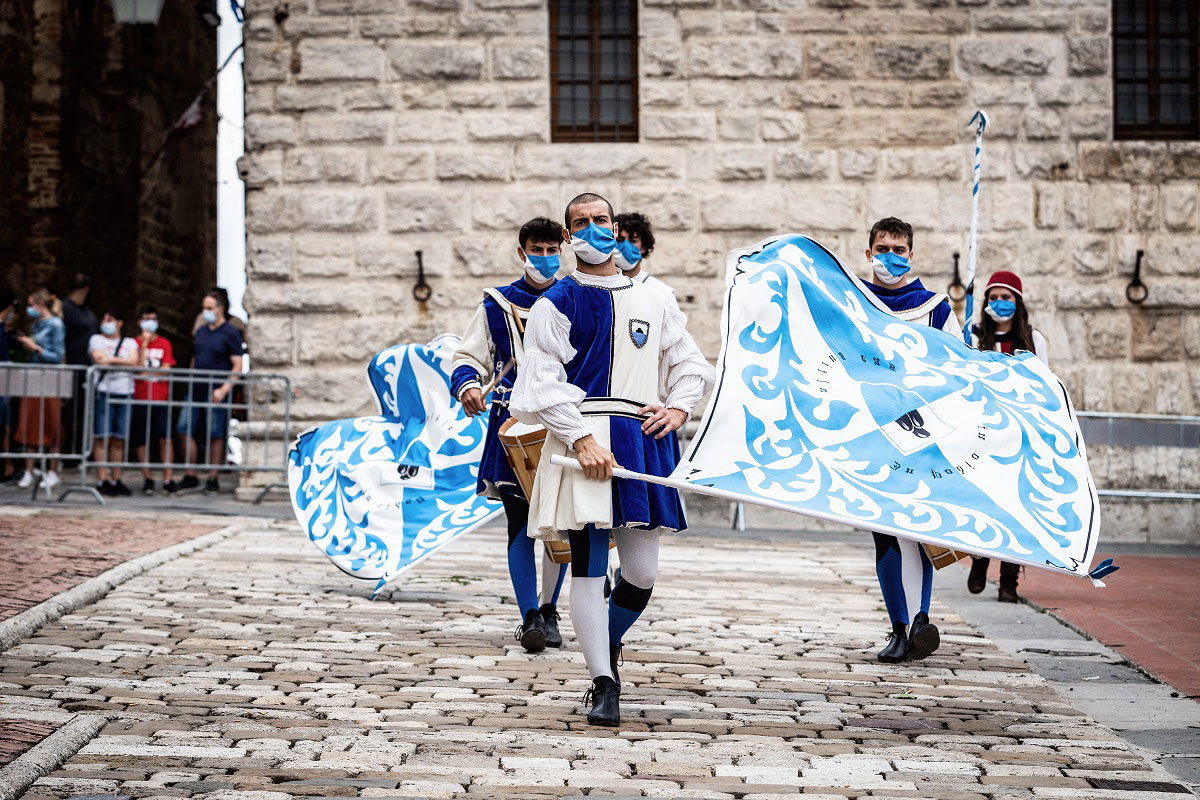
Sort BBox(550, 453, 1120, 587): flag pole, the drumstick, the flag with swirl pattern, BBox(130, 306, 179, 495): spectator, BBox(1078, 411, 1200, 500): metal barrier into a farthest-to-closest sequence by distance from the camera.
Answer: BBox(130, 306, 179, 495): spectator, BBox(1078, 411, 1200, 500): metal barrier, the drumstick, the flag with swirl pattern, BBox(550, 453, 1120, 587): flag pole

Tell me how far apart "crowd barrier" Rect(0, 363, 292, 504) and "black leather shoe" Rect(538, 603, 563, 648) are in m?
7.66

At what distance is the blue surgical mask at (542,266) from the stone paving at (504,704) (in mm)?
1750

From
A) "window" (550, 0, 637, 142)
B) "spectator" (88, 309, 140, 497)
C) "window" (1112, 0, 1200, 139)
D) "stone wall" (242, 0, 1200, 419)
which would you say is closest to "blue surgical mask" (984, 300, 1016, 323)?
"stone wall" (242, 0, 1200, 419)

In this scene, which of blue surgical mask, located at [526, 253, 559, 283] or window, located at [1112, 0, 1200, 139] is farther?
window, located at [1112, 0, 1200, 139]

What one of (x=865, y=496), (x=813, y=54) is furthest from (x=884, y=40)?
(x=865, y=496)

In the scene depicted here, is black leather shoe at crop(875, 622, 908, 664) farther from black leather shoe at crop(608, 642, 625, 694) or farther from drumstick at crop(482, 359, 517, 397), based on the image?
drumstick at crop(482, 359, 517, 397)

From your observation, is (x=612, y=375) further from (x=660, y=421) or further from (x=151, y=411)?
(x=151, y=411)

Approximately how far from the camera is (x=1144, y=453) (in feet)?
46.8

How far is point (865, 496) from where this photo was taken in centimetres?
571

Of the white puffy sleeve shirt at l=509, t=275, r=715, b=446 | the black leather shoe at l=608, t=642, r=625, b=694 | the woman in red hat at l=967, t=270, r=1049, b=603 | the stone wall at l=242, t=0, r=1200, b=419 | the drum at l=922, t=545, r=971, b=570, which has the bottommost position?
the black leather shoe at l=608, t=642, r=625, b=694

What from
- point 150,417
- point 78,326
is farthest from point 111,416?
point 78,326

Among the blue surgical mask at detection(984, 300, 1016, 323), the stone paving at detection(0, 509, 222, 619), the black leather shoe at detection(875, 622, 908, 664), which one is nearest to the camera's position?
the black leather shoe at detection(875, 622, 908, 664)

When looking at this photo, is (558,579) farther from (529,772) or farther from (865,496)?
(529,772)

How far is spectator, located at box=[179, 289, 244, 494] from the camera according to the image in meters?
15.2
